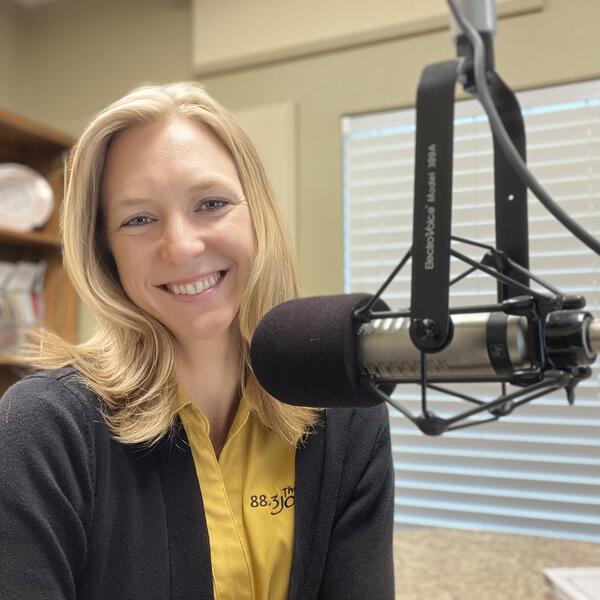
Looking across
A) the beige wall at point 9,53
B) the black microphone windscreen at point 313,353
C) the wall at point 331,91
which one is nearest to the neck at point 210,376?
the black microphone windscreen at point 313,353

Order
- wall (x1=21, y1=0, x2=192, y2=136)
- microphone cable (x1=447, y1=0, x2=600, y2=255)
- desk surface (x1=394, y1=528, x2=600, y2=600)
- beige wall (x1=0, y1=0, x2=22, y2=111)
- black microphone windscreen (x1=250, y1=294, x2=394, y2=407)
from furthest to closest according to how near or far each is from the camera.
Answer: beige wall (x1=0, y1=0, x2=22, y2=111) → wall (x1=21, y1=0, x2=192, y2=136) → desk surface (x1=394, y1=528, x2=600, y2=600) → black microphone windscreen (x1=250, y1=294, x2=394, y2=407) → microphone cable (x1=447, y1=0, x2=600, y2=255)

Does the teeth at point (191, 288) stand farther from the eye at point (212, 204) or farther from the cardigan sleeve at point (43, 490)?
the cardigan sleeve at point (43, 490)

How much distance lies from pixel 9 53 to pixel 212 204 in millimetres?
2792

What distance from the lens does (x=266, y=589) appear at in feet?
3.28

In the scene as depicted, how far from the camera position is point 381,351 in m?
0.50

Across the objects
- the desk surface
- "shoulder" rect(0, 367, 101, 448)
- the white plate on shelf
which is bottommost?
the desk surface

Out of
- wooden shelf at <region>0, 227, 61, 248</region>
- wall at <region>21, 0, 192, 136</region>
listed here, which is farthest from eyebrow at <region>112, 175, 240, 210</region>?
wall at <region>21, 0, 192, 136</region>

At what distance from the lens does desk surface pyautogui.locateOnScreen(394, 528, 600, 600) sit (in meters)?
1.30

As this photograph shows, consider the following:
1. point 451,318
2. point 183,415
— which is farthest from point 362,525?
point 451,318

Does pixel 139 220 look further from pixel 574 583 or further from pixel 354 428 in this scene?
pixel 574 583

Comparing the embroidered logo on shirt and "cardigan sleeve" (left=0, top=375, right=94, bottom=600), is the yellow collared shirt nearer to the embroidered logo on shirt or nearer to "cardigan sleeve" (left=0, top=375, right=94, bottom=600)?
the embroidered logo on shirt

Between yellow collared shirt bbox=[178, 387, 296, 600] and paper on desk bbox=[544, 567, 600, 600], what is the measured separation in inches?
19.5

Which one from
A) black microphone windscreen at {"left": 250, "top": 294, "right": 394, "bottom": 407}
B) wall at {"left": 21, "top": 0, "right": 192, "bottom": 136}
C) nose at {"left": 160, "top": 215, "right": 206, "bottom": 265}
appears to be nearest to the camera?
black microphone windscreen at {"left": 250, "top": 294, "right": 394, "bottom": 407}

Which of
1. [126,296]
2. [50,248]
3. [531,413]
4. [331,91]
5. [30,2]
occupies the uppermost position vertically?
[30,2]
